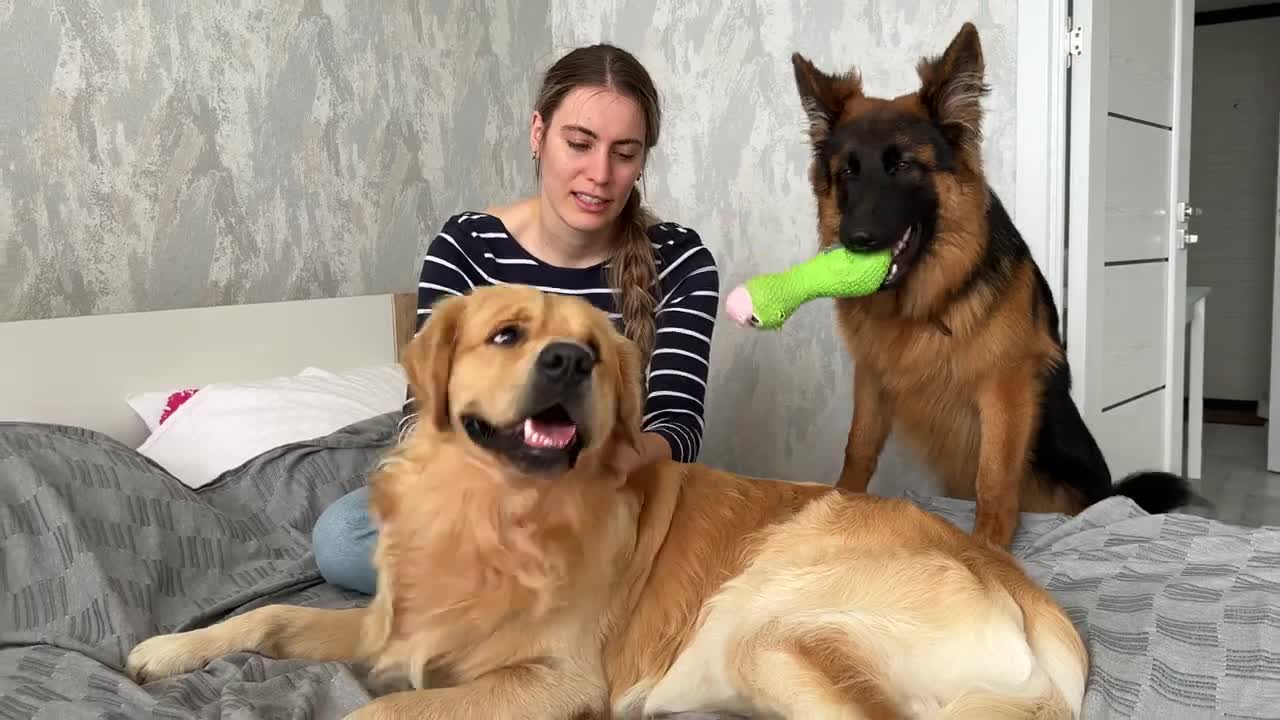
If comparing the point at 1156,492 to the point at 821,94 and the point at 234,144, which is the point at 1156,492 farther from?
the point at 234,144

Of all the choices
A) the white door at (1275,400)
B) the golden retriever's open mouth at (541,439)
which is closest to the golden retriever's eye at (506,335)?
the golden retriever's open mouth at (541,439)

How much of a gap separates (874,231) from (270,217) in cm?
182

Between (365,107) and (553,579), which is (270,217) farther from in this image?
(553,579)

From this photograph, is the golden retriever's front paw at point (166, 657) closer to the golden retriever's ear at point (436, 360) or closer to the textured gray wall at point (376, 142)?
the golden retriever's ear at point (436, 360)

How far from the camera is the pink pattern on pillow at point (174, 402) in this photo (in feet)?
7.61

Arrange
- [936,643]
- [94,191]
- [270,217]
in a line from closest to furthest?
[936,643] → [94,191] → [270,217]

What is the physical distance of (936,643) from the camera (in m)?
1.27

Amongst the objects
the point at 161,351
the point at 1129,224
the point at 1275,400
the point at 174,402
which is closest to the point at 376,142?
the point at 161,351

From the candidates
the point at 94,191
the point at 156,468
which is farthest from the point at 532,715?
the point at 94,191

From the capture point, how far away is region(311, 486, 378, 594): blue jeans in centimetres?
178

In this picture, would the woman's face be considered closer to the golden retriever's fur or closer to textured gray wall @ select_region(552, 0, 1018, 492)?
the golden retriever's fur

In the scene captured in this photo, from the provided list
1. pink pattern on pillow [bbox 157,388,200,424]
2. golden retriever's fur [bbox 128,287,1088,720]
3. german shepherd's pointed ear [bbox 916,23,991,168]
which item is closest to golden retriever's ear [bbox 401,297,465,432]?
golden retriever's fur [bbox 128,287,1088,720]

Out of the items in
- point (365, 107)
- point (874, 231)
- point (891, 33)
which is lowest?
point (874, 231)

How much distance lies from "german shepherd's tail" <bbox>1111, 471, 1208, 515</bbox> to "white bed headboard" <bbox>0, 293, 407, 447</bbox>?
7.43 feet
